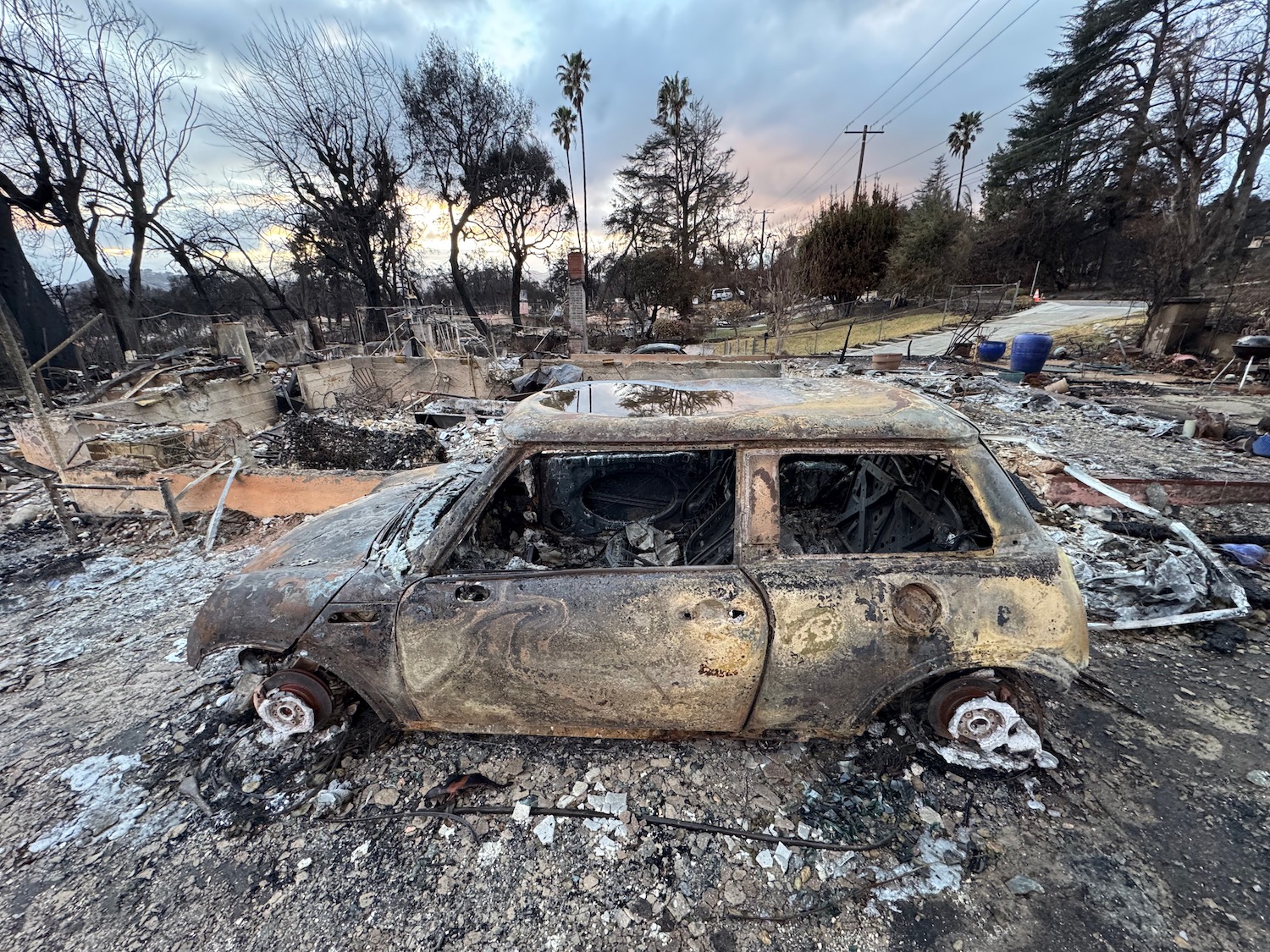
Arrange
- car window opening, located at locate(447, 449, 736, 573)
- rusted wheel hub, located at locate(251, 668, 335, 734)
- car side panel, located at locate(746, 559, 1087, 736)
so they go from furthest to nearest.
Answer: car window opening, located at locate(447, 449, 736, 573) < rusted wheel hub, located at locate(251, 668, 335, 734) < car side panel, located at locate(746, 559, 1087, 736)

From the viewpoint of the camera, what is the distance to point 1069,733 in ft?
7.96

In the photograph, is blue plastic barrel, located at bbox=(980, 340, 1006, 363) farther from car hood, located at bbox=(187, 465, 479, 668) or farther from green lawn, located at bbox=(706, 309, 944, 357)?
car hood, located at bbox=(187, 465, 479, 668)

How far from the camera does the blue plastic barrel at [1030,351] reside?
10953mm

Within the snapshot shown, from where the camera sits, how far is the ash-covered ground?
→ 1743 mm

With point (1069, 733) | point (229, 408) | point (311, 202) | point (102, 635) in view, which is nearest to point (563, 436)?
point (1069, 733)

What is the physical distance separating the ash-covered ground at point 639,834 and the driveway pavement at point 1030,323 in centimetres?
1589

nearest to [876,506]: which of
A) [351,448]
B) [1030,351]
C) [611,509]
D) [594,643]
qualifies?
[611,509]

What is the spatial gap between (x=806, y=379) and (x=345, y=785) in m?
3.12

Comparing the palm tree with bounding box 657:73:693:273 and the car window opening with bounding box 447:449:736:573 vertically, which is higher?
the palm tree with bounding box 657:73:693:273

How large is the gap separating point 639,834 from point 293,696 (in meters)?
1.62

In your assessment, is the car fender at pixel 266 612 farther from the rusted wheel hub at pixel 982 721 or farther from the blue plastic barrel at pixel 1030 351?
the blue plastic barrel at pixel 1030 351

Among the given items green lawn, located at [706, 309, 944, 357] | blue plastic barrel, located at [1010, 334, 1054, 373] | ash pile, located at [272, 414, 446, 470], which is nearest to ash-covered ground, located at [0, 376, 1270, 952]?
ash pile, located at [272, 414, 446, 470]

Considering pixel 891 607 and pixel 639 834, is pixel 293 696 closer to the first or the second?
pixel 639 834

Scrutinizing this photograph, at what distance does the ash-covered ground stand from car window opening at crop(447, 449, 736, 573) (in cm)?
102
